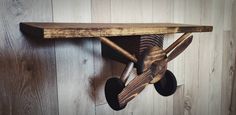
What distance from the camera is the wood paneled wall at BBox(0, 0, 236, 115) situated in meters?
0.71

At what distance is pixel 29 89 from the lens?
75 centimetres

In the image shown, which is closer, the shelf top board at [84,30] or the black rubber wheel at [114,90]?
the shelf top board at [84,30]

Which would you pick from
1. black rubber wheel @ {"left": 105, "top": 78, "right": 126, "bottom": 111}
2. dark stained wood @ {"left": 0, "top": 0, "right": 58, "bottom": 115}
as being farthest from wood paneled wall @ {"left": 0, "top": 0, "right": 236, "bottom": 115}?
black rubber wheel @ {"left": 105, "top": 78, "right": 126, "bottom": 111}

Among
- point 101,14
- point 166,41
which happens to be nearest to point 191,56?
point 166,41

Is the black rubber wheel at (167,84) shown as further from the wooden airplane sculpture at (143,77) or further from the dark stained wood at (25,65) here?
the dark stained wood at (25,65)

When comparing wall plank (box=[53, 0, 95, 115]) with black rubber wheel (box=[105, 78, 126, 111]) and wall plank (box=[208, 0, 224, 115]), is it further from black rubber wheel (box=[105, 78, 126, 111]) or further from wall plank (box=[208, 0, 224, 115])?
wall plank (box=[208, 0, 224, 115])

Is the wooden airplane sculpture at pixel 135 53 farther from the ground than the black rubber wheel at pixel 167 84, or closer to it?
farther from the ground

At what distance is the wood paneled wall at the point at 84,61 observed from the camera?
0.71 m

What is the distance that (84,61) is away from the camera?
2.74 feet

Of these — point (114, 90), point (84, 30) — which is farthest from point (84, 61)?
point (84, 30)

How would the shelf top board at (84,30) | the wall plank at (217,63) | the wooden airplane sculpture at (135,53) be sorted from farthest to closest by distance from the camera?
the wall plank at (217,63) → the wooden airplane sculpture at (135,53) → the shelf top board at (84,30)

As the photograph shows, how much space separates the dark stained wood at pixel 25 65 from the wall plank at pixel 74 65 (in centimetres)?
3

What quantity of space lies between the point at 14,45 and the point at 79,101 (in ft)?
1.00

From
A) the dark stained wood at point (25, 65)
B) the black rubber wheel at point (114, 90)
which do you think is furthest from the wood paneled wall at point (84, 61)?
the black rubber wheel at point (114, 90)
